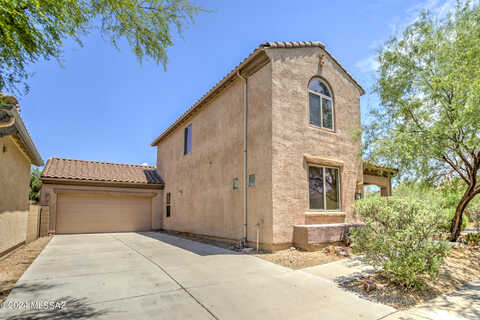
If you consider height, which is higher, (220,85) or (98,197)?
(220,85)

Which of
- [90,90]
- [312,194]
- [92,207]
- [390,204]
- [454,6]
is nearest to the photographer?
[390,204]

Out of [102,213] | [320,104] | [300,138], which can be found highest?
[320,104]

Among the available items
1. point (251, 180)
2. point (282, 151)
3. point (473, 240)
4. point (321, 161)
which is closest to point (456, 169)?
point (473, 240)

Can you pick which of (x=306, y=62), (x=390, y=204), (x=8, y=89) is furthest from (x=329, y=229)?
(x=8, y=89)

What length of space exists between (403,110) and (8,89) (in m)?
10.3

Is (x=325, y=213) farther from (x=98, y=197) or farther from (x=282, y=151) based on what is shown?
(x=98, y=197)

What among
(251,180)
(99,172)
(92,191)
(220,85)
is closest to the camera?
(251,180)

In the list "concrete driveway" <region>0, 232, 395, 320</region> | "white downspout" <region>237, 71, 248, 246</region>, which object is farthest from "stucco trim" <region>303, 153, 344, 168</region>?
"concrete driveway" <region>0, 232, 395, 320</region>

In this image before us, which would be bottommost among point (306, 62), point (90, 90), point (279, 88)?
point (90, 90)

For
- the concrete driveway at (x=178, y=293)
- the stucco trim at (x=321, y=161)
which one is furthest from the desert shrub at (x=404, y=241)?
the stucco trim at (x=321, y=161)

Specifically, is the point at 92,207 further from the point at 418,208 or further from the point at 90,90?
the point at 418,208

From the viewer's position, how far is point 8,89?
13.7 feet

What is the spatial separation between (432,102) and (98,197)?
17.3 meters

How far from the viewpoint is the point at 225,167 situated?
11344 mm
